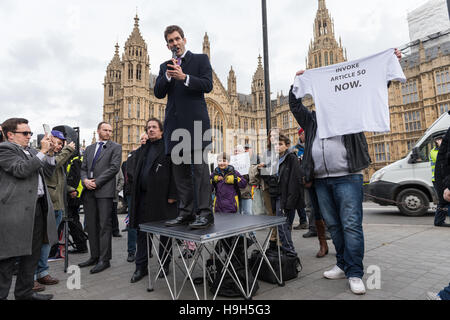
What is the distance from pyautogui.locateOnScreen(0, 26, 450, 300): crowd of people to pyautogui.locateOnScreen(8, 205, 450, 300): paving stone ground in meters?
0.20

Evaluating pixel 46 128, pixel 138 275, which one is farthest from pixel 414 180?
pixel 46 128

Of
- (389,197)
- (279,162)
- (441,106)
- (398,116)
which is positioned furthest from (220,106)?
(279,162)

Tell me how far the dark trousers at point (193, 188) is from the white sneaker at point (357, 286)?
1.72 metres

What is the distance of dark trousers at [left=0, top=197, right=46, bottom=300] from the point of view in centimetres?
261

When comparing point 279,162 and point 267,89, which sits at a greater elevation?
point 267,89

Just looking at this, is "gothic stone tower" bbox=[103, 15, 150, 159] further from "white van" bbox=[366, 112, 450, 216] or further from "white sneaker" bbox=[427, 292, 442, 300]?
"white sneaker" bbox=[427, 292, 442, 300]

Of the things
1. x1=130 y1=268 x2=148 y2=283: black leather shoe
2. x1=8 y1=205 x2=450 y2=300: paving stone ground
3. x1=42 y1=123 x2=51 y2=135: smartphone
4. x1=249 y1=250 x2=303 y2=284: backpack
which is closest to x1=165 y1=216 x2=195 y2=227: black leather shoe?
x1=8 y1=205 x2=450 y2=300: paving stone ground

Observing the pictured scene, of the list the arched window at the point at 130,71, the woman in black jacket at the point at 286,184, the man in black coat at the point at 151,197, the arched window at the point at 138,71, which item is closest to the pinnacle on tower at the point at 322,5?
the arched window at the point at 138,71

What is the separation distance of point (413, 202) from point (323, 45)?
3781cm

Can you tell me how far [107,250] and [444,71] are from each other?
3848 centimetres

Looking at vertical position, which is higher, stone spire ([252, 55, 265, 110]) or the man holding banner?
stone spire ([252, 55, 265, 110])
